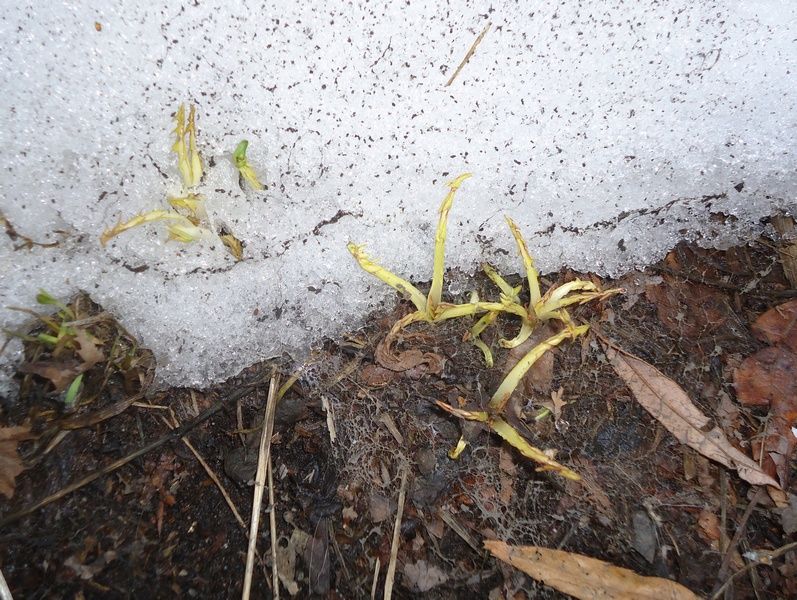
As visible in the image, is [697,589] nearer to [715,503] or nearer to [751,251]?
[715,503]

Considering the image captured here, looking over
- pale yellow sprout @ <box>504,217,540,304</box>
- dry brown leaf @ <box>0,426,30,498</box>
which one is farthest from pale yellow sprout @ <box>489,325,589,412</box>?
dry brown leaf @ <box>0,426,30,498</box>

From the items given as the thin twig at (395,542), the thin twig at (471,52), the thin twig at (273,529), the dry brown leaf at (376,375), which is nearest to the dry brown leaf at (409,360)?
the dry brown leaf at (376,375)

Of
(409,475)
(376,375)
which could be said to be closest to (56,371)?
(376,375)

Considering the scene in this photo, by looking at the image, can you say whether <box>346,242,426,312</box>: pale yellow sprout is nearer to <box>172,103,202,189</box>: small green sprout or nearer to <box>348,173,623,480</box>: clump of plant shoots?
<box>348,173,623,480</box>: clump of plant shoots

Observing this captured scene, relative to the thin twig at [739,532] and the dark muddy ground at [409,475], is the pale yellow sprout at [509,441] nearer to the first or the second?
the dark muddy ground at [409,475]

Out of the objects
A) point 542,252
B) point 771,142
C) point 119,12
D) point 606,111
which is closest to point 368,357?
point 542,252

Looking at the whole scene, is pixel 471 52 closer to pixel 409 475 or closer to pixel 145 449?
pixel 409 475
